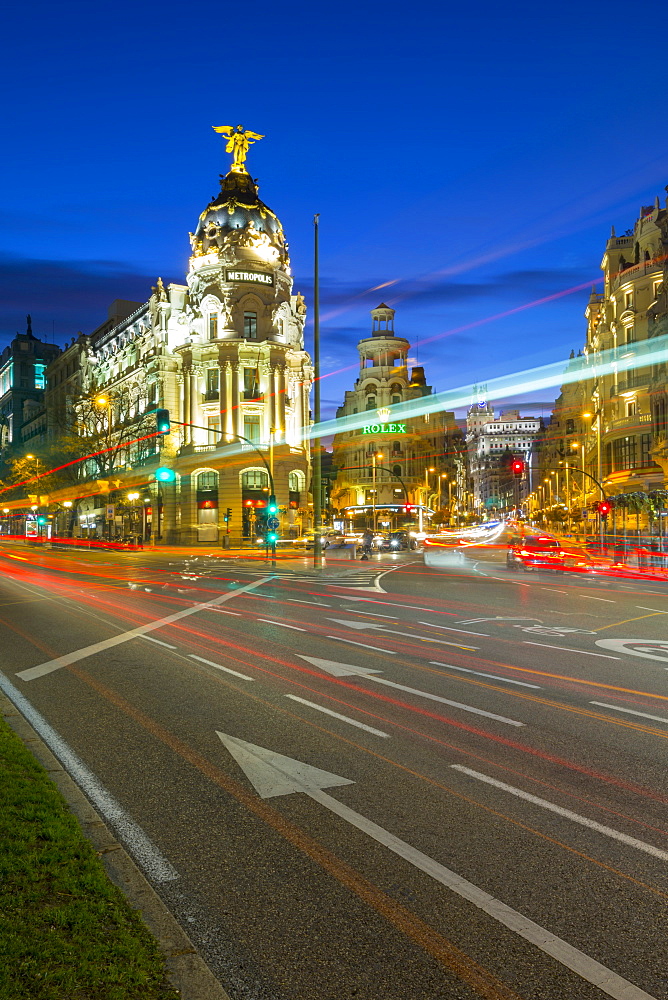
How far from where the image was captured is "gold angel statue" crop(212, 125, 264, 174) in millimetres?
77500

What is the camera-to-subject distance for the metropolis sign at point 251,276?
235 feet

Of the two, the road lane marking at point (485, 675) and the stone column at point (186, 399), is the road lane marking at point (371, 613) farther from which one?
the stone column at point (186, 399)

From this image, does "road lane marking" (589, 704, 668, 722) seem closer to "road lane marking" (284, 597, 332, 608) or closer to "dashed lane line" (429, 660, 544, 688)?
"dashed lane line" (429, 660, 544, 688)

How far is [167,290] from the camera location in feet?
257

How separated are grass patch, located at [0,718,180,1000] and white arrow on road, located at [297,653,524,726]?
203 inches

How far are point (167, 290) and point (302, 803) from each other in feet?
256

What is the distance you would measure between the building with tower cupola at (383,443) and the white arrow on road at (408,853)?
104 meters

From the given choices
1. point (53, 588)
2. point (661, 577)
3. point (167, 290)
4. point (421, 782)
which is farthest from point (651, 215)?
point (421, 782)

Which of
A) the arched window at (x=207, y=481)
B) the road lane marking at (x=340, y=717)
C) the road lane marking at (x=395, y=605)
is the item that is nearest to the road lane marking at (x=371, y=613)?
the road lane marking at (x=395, y=605)

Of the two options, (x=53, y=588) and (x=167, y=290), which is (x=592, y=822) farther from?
(x=167, y=290)

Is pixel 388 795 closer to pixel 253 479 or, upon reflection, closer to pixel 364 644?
pixel 364 644

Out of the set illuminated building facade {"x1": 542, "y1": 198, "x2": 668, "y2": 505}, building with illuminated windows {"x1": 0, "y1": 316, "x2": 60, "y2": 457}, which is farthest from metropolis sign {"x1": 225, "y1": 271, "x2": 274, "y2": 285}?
building with illuminated windows {"x1": 0, "y1": 316, "x2": 60, "y2": 457}

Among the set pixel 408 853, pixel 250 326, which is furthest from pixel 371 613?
pixel 250 326

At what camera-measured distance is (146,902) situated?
4.44 meters
